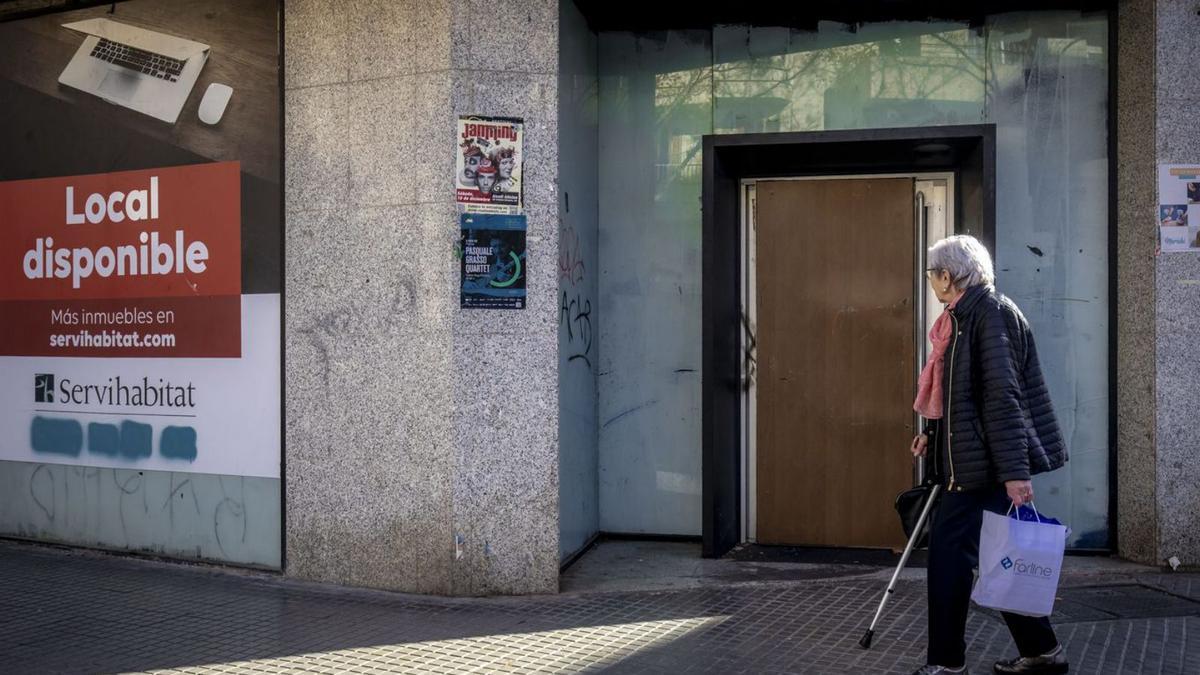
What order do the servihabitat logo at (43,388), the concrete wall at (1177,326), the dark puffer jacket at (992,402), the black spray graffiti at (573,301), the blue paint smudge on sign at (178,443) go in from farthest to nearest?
1. the servihabitat logo at (43,388)
2. the blue paint smudge on sign at (178,443)
3. the black spray graffiti at (573,301)
4. the concrete wall at (1177,326)
5. the dark puffer jacket at (992,402)

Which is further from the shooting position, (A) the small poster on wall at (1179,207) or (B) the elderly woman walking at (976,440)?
(A) the small poster on wall at (1179,207)

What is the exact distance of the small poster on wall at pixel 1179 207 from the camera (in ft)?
22.6

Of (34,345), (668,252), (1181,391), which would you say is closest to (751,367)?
(668,252)

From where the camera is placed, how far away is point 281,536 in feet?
22.9

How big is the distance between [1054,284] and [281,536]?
5.09m

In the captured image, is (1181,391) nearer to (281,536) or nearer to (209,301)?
(281,536)

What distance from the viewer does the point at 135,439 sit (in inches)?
293

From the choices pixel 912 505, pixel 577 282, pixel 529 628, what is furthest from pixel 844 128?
pixel 529 628

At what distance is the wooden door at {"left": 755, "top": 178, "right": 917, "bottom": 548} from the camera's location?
7.65 metres

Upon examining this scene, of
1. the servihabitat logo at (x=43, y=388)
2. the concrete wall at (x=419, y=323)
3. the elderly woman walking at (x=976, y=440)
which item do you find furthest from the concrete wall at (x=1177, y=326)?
the servihabitat logo at (x=43, y=388)

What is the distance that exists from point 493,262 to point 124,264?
8.73 ft

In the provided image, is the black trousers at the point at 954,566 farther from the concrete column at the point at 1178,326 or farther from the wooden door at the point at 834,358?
the wooden door at the point at 834,358

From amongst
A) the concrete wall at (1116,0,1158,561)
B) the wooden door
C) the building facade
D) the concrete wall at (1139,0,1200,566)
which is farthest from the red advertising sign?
the concrete wall at (1139,0,1200,566)

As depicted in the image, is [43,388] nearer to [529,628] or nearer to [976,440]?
[529,628]
